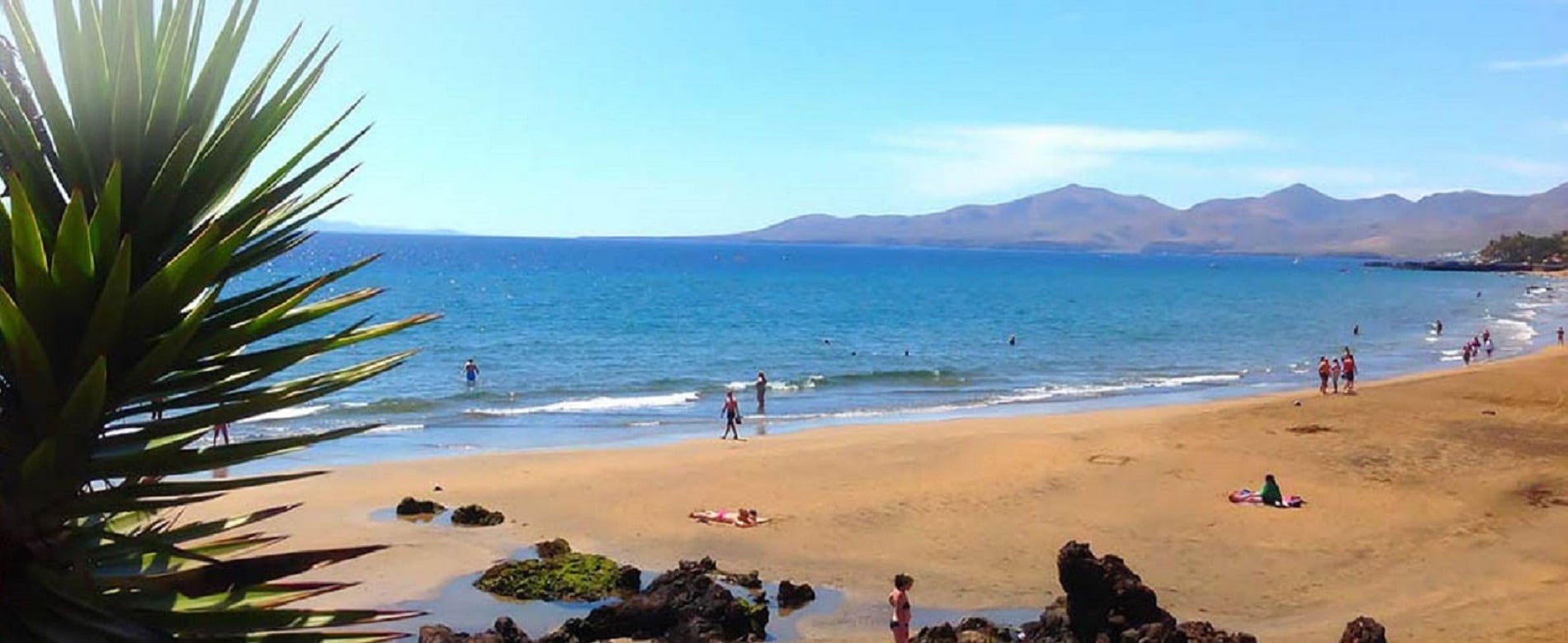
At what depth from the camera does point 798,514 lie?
19484mm

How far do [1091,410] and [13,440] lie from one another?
34.7 meters

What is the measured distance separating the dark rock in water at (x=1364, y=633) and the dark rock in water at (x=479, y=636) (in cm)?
736

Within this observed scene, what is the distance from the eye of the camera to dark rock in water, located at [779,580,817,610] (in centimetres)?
1449

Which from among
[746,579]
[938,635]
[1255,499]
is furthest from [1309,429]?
[938,635]

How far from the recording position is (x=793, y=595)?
14.6 meters

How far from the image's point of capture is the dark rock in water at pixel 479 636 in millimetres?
11023

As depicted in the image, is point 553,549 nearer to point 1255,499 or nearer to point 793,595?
point 793,595

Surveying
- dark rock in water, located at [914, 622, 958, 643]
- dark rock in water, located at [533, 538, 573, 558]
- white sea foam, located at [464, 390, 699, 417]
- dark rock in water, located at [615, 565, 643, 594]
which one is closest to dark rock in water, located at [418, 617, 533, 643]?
dark rock in water, located at [615, 565, 643, 594]

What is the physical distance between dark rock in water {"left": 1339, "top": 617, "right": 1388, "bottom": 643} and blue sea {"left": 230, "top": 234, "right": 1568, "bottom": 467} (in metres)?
8.15

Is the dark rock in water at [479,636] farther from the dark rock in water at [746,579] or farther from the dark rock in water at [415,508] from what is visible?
the dark rock in water at [415,508]

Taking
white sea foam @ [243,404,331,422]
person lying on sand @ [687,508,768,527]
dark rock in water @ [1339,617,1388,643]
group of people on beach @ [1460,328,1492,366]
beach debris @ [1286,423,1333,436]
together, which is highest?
dark rock in water @ [1339,617,1388,643]

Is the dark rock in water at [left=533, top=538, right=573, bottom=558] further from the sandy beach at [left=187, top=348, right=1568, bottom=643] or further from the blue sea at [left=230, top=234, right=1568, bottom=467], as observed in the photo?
the blue sea at [left=230, top=234, right=1568, bottom=467]

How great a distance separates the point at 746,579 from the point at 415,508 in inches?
268

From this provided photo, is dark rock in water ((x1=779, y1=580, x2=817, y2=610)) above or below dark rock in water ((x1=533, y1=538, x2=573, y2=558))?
below
